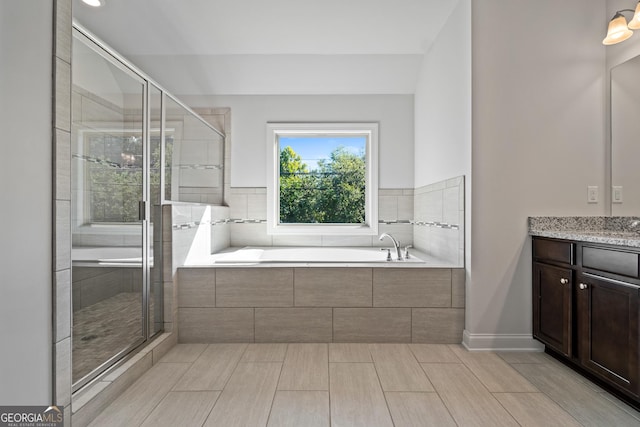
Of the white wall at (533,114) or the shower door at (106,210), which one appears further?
the white wall at (533,114)

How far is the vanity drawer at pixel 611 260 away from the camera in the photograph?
1733 millimetres

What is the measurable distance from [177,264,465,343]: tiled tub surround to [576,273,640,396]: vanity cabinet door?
29.1 inches

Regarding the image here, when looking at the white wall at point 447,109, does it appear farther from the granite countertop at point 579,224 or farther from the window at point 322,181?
the window at point 322,181

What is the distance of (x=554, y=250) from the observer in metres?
2.26

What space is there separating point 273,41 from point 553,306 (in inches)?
117

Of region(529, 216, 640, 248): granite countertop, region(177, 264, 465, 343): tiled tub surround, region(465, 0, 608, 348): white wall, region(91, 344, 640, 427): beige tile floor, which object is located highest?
region(465, 0, 608, 348): white wall

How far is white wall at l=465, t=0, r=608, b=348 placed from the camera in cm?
248

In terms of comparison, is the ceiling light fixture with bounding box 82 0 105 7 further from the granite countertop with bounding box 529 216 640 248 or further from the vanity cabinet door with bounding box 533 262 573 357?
the vanity cabinet door with bounding box 533 262 573 357

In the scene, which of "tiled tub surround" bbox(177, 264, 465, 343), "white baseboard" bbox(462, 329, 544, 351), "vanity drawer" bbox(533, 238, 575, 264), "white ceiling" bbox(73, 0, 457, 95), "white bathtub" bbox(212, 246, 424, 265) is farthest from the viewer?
"white bathtub" bbox(212, 246, 424, 265)

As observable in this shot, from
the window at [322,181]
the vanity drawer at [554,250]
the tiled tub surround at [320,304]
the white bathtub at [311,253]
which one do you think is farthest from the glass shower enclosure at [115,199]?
the vanity drawer at [554,250]

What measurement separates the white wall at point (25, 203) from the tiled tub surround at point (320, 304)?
132cm

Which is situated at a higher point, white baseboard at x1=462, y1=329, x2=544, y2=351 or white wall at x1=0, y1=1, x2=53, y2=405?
white wall at x1=0, y1=1, x2=53, y2=405

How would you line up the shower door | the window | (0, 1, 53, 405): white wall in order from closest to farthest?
(0, 1, 53, 405): white wall
the shower door
the window

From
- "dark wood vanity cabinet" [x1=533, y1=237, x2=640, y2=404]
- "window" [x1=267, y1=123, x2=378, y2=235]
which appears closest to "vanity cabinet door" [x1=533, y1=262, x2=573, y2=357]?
"dark wood vanity cabinet" [x1=533, y1=237, x2=640, y2=404]
